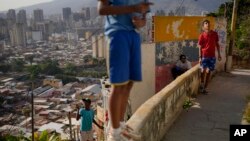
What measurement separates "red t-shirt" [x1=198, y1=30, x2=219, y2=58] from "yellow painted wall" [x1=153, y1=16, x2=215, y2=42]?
3.53ft

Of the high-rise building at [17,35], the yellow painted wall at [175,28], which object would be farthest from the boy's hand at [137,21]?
the high-rise building at [17,35]

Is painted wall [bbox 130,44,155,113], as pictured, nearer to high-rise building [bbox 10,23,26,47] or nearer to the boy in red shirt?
the boy in red shirt

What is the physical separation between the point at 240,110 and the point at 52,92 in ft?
86.8

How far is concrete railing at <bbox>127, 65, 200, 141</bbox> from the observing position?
346cm

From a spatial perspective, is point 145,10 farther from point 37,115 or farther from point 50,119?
point 37,115

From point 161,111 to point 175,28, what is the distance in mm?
4580

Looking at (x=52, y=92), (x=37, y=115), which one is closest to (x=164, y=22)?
(x=37, y=115)

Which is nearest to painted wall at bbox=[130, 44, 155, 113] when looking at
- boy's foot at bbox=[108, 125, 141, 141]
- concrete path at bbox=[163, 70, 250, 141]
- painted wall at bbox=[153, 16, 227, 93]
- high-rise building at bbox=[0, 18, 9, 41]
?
painted wall at bbox=[153, 16, 227, 93]

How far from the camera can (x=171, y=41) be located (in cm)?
848

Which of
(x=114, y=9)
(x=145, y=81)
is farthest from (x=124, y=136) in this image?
(x=145, y=81)

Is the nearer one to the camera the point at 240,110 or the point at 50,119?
the point at 240,110

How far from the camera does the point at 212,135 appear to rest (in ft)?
15.4

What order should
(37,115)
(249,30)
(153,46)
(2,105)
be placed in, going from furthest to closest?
(37,115) → (2,105) → (249,30) → (153,46)

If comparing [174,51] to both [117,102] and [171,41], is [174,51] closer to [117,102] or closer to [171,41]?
[171,41]
